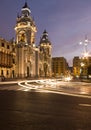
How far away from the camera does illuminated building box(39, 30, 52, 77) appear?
414 feet

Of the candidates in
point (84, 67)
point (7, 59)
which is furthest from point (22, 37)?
point (84, 67)

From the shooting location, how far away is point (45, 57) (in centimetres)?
13338

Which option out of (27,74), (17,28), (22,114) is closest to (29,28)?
(17,28)

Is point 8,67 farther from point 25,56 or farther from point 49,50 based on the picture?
point 49,50

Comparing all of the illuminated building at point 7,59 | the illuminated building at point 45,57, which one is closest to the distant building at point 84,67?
the illuminated building at point 7,59

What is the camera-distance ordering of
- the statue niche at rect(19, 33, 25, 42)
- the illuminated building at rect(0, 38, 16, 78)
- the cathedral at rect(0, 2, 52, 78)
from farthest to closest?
the statue niche at rect(19, 33, 25, 42)
the cathedral at rect(0, 2, 52, 78)
the illuminated building at rect(0, 38, 16, 78)

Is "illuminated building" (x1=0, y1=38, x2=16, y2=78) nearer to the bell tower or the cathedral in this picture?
the cathedral

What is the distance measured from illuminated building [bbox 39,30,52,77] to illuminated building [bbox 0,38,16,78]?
31812mm

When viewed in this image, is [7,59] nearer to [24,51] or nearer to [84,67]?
[24,51]

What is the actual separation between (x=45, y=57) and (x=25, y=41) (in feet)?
106

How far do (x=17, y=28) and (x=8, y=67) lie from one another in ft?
80.5

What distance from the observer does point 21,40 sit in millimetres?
101750

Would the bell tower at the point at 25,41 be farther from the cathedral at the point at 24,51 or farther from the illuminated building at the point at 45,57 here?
the illuminated building at the point at 45,57

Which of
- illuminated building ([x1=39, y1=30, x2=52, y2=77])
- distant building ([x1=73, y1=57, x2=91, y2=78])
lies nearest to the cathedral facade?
illuminated building ([x1=39, y1=30, x2=52, y2=77])
